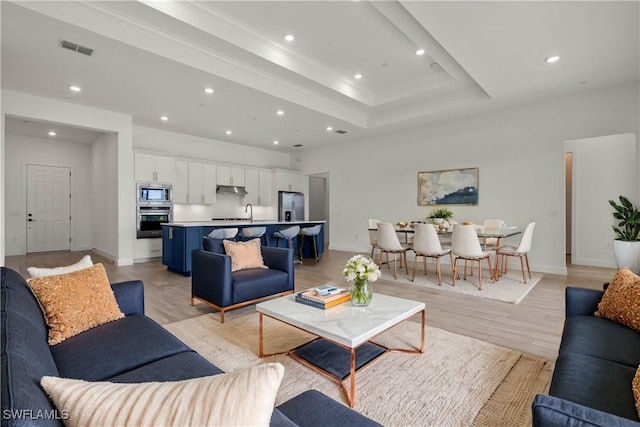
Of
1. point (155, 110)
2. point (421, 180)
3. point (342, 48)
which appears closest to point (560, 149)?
point (421, 180)

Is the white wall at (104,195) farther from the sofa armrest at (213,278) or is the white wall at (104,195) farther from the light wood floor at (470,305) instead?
the sofa armrest at (213,278)

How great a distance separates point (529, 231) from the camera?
15.4ft

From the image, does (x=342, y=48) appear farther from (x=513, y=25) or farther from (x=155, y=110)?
(x=155, y=110)

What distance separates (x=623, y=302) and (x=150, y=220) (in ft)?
23.6

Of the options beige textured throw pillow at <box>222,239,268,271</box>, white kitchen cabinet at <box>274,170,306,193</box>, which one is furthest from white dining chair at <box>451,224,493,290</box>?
white kitchen cabinet at <box>274,170,306,193</box>

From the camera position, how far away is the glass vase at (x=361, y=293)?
90.9 inches

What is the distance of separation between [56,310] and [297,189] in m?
8.09

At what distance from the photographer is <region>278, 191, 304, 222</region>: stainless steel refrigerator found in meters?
9.21

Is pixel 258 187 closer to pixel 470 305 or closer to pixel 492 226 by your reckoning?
pixel 492 226

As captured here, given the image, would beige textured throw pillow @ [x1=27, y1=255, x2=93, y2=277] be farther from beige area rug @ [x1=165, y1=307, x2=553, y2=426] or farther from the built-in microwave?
the built-in microwave

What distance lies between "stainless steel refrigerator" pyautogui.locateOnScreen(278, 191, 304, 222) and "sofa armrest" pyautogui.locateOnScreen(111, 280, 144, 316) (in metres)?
7.01

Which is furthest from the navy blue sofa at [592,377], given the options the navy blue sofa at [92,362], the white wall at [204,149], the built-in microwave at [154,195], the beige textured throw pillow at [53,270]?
the white wall at [204,149]

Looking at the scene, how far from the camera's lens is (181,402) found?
0.65m

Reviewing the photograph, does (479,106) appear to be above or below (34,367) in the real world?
above
